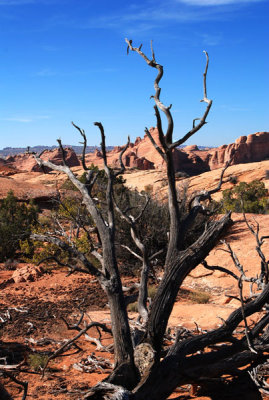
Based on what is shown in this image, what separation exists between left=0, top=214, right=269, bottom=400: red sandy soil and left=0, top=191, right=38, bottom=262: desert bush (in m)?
0.93

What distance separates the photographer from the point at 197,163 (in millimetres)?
67750

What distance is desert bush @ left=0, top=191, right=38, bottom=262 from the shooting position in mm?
14227

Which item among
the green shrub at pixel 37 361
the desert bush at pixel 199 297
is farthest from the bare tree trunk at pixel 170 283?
the desert bush at pixel 199 297

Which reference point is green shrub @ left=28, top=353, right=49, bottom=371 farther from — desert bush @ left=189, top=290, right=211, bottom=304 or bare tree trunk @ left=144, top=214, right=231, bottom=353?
desert bush @ left=189, top=290, right=211, bottom=304

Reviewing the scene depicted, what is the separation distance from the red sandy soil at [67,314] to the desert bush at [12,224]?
0.93m

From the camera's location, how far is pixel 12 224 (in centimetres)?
1530

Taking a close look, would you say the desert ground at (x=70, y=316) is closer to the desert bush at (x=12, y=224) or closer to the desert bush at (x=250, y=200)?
the desert bush at (x=12, y=224)

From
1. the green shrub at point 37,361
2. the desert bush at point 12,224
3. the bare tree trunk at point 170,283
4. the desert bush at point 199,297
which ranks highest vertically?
the bare tree trunk at point 170,283

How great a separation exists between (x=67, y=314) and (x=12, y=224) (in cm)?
776

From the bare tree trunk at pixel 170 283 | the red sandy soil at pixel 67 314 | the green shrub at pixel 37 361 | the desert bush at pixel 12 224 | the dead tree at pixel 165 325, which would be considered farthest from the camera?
the desert bush at pixel 12 224

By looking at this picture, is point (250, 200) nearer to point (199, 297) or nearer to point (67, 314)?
point (199, 297)

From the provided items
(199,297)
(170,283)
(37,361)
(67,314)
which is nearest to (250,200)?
(199,297)

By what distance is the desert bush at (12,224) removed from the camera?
14227mm

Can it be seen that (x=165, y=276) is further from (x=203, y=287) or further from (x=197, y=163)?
(x=197, y=163)
